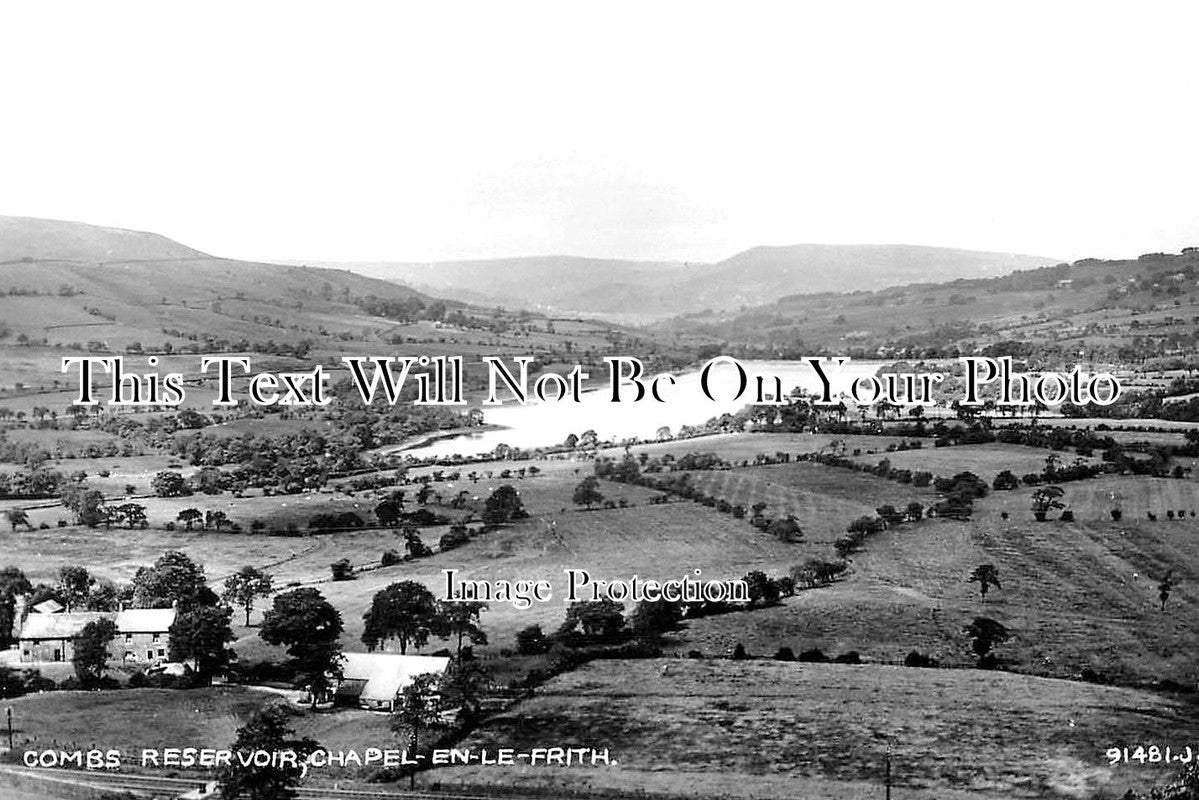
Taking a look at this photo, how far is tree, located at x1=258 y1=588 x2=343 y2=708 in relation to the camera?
1772 centimetres

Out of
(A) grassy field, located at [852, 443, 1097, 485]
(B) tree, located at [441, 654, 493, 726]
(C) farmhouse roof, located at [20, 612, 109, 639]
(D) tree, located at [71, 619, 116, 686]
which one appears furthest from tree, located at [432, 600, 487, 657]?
(A) grassy field, located at [852, 443, 1097, 485]

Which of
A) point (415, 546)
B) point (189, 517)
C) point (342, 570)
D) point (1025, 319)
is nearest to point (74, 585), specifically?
point (189, 517)

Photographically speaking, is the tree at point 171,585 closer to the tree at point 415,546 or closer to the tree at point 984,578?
the tree at point 415,546

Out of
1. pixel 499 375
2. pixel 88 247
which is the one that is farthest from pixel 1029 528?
pixel 88 247

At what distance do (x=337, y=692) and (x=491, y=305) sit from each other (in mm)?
26533

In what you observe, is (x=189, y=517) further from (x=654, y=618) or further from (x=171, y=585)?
(x=654, y=618)

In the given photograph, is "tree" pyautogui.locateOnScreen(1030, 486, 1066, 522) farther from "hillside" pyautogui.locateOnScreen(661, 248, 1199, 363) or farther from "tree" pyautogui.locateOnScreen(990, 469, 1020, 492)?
"hillside" pyautogui.locateOnScreen(661, 248, 1199, 363)

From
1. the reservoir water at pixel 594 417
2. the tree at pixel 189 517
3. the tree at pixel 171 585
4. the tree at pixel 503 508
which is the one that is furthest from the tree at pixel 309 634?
the reservoir water at pixel 594 417

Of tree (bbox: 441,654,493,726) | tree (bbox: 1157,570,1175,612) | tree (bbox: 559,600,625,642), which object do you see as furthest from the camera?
tree (bbox: 559,600,625,642)

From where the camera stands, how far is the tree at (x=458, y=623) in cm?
1878

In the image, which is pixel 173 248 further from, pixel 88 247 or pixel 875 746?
pixel 875 746

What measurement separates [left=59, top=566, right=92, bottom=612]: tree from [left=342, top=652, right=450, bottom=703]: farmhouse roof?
5.17 m

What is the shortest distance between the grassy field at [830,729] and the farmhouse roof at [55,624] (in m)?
7.46

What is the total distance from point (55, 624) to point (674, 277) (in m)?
35.7
